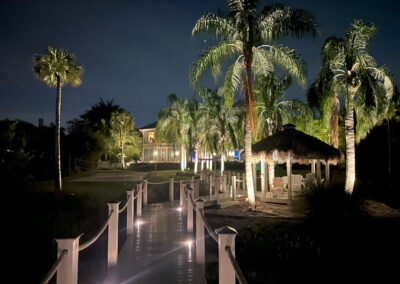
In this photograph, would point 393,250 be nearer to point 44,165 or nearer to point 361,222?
point 361,222

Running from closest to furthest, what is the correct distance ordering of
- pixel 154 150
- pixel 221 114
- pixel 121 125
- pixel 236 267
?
pixel 236 267 → pixel 221 114 → pixel 121 125 → pixel 154 150

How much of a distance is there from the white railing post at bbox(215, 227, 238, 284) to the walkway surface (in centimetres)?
175

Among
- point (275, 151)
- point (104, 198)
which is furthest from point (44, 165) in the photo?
point (275, 151)

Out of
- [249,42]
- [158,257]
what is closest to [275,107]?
[249,42]

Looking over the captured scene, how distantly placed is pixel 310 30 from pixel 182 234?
9.60m

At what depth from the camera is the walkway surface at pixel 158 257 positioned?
511 centimetres

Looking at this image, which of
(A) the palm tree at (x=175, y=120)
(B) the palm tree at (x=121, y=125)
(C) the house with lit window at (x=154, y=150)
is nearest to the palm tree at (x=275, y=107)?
(A) the palm tree at (x=175, y=120)

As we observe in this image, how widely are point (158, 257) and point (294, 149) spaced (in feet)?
28.4

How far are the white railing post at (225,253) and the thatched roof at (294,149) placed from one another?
1008 cm

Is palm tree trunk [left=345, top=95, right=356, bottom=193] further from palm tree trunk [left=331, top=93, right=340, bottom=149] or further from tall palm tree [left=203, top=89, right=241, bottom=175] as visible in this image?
tall palm tree [left=203, top=89, right=241, bottom=175]

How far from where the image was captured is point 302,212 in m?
10.9

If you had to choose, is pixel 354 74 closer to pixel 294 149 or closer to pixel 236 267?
pixel 294 149

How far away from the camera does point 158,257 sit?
619 centimetres

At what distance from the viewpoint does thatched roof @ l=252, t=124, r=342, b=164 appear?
1291cm
